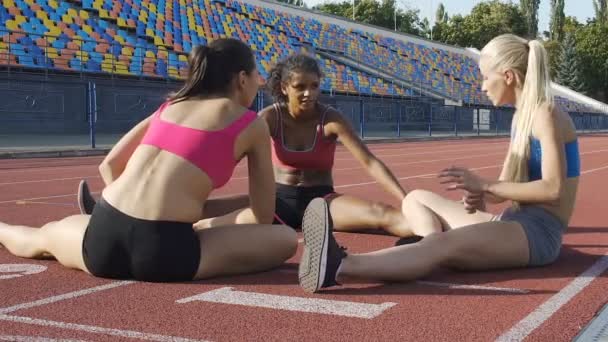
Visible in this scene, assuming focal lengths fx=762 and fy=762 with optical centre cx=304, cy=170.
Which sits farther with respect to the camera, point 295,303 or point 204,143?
point 204,143

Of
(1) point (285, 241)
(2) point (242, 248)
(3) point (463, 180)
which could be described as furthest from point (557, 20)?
(2) point (242, 248)

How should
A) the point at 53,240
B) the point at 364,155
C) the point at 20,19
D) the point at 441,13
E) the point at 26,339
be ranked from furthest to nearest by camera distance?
the point at 441,13
the point at 20,19
the point at 364,155
the point at 53,240
the point at 26,339

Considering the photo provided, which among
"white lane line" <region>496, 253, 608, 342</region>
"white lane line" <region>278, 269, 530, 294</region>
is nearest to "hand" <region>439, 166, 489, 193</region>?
"white lane line" <region>278, 269, 530, 294</region>

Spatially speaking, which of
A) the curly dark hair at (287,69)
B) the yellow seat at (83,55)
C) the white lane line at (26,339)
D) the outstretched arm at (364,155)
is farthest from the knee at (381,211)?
the yellow seat at (83,55)

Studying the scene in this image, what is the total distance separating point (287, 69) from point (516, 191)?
6.13 ft

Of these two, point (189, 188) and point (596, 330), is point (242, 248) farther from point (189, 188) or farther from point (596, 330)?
point (596, 330)

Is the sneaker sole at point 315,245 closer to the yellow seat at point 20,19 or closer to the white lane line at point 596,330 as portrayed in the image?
the white lane line at point 596,330

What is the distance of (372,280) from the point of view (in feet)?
12.3

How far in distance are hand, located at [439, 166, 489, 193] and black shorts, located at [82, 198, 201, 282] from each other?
1.26 meters

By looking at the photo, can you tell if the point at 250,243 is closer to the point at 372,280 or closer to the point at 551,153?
the point at 372,280

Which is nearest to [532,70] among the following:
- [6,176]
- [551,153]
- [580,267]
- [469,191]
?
[551,153]

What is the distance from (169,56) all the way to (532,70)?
25427mm

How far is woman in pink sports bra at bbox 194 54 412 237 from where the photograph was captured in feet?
16.8

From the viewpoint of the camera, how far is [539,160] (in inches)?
155
